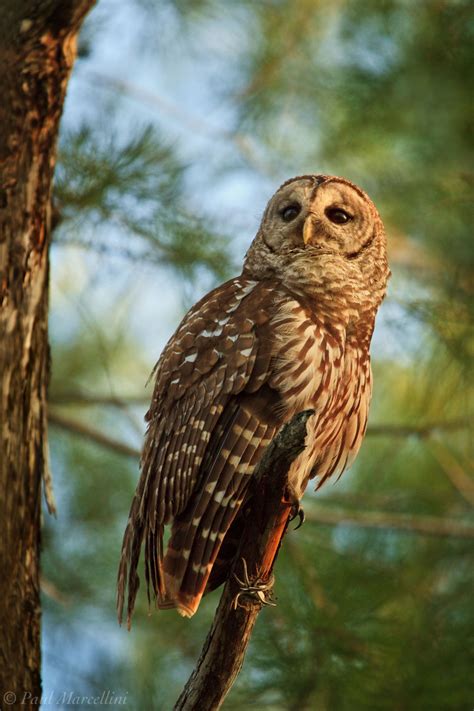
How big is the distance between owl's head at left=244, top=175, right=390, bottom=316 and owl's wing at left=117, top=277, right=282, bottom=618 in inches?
7.4

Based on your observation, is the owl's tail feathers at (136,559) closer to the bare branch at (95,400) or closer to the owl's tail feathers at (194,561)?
the owl's tail feathers at (194,561)

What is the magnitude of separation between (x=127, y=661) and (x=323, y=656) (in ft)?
7.68

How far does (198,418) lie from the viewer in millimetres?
3107

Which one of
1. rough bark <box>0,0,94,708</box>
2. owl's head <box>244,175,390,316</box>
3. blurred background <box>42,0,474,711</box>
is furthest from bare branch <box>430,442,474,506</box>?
rough bark <box>0,0,94,708</box>

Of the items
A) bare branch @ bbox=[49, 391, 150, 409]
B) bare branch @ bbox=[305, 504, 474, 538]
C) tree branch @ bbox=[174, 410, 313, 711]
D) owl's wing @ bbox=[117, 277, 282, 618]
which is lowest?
tree branch @ bbox=[174, 410, 313, 711]

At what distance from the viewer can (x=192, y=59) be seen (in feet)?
21.4

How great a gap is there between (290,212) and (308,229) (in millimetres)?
210

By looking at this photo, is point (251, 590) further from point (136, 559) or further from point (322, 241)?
point (322, 241)

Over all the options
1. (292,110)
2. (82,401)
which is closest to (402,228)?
(292,110)

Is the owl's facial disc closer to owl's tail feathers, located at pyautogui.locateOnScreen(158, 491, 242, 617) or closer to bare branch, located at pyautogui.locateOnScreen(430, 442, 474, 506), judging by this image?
owl's tail feathers, located at pyautogui.locateOnScreen(158, 491, 242, 617)

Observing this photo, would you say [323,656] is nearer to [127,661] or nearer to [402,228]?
[127,661]

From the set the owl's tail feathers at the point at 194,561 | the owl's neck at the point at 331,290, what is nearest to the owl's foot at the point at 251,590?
the owl's tail feathers at the point at 194,561

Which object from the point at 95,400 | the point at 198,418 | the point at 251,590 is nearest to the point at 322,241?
the point at 198,418

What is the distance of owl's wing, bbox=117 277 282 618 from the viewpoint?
3014mm
